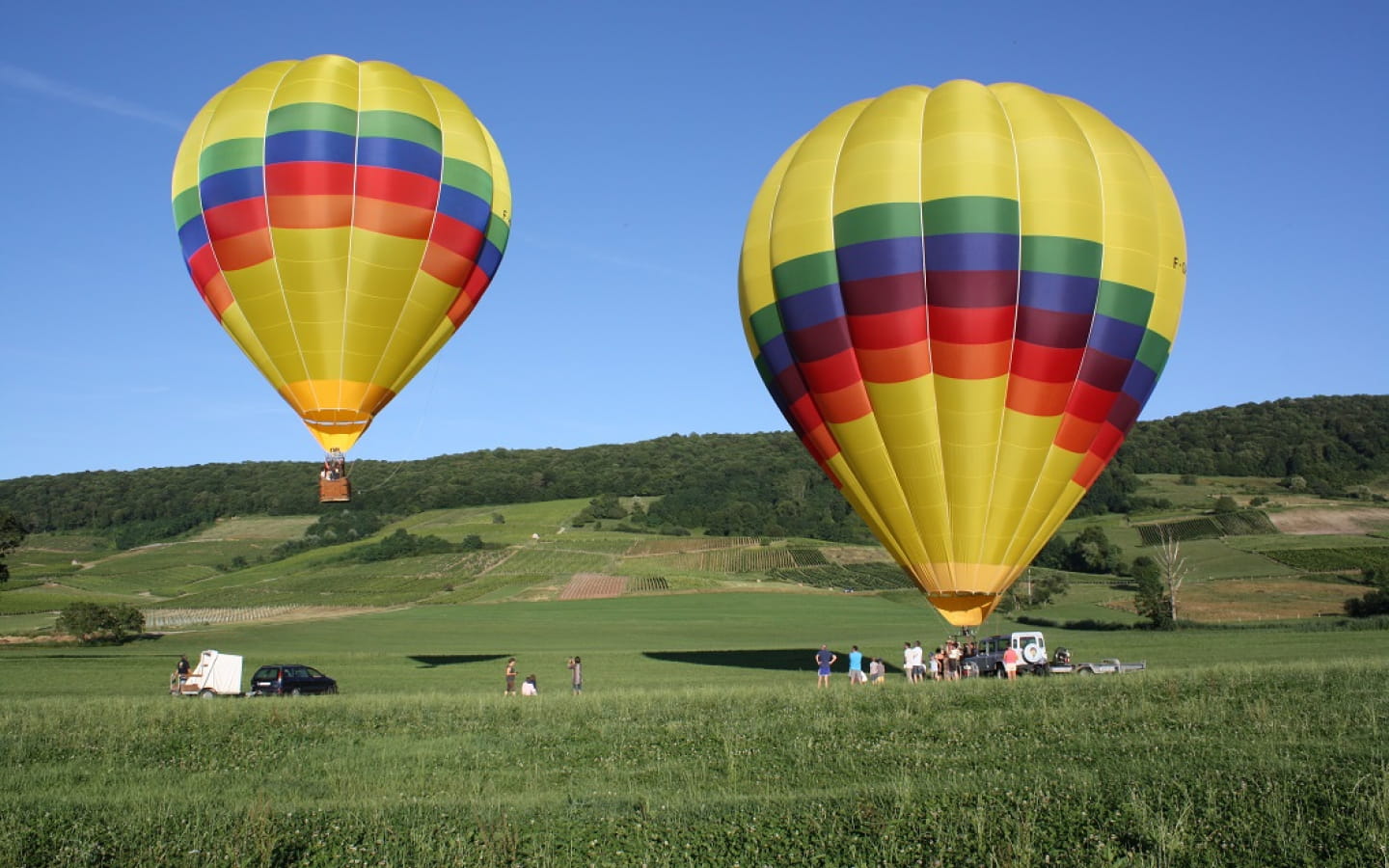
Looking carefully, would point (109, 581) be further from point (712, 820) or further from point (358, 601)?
point (712, 820)

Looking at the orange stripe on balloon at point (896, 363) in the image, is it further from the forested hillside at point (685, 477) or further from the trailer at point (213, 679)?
the forested hillside at point (685, 477)

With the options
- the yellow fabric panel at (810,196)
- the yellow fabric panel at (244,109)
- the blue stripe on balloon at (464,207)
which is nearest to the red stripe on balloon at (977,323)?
the yellow fabric panel at (810,196)

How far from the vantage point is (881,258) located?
21.9 m

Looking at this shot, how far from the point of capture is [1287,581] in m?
64.9

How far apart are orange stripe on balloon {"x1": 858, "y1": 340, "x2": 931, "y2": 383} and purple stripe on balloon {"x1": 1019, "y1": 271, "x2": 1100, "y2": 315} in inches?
79.7

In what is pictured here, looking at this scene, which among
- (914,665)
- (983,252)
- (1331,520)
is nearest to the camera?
(983,252)

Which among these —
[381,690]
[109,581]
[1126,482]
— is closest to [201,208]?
[381,690]

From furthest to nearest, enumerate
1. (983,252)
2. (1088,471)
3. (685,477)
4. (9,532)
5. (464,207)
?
(685,477) → (9,532) → (464,207) → (1088,471) → (983,252)

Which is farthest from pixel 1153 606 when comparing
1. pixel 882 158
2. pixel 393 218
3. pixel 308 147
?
pixel 308 147

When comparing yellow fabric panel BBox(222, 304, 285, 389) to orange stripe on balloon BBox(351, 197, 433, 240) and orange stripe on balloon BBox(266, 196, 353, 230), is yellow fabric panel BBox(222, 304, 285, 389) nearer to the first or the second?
orange stripe on balloon BBox(266, 196, 353, 230)

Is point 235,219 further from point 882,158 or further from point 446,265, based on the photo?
point 882,158

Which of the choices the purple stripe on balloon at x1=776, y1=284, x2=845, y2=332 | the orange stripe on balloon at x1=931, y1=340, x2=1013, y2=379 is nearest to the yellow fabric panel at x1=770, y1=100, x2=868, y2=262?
the purple stripe on balloon at x1=776, y1=284, x2=845, y2=332

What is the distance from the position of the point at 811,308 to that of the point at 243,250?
11.5m

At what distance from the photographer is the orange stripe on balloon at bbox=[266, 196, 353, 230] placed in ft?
76.9
